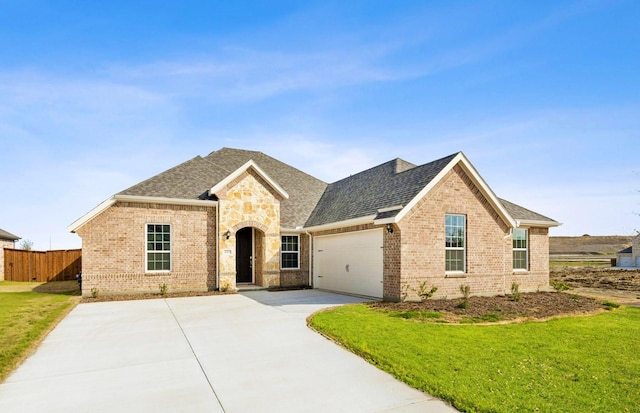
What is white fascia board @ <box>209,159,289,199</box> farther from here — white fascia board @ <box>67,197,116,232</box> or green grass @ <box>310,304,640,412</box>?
green grass @ <box>310,304,640,412</box>

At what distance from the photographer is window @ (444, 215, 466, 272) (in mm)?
14742

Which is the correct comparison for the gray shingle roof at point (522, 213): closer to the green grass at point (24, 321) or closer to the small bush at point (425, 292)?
the small bush at point (425, 292)

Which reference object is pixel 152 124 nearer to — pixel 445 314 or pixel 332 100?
pixel 332 100

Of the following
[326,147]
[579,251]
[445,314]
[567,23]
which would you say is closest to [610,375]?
[445,314]

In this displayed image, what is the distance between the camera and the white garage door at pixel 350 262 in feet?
48.5

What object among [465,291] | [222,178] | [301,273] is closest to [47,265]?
[222,178]

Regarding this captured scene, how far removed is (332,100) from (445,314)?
8.96 m

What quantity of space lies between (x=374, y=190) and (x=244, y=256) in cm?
787

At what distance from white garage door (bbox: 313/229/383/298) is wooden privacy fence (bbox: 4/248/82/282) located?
1718cm

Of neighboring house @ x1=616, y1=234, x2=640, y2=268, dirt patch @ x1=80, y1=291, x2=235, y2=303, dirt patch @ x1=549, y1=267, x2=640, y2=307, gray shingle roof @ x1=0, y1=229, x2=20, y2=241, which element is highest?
gray shingle roof @ x1=0, y1=229, x2=20, y2=241

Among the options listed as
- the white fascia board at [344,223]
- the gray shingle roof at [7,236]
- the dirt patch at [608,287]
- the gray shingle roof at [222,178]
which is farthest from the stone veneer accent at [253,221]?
the gray shingle roof at [7,236]

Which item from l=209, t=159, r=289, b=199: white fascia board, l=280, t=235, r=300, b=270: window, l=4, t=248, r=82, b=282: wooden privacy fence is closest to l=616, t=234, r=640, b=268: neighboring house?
l=280, t=235, r=300, b=270: window

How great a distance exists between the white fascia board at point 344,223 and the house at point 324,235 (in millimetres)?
61

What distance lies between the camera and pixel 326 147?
18.4m
